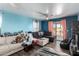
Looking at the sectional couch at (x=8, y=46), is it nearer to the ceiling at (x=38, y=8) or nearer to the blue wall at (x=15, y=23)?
the blue wall at (x=15, y=23)

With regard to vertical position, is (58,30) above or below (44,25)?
below

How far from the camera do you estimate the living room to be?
1751mm

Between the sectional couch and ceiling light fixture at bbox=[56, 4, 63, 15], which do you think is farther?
ceiling light fixture at bbox=[56, 4, 63, 15]

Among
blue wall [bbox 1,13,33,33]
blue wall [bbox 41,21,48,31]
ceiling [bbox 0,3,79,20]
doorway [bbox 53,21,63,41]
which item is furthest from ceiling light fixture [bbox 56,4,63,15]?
blue wall [bbox 1,13,33,33]

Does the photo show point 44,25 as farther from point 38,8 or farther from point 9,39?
point 9,39

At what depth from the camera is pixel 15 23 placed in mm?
1832

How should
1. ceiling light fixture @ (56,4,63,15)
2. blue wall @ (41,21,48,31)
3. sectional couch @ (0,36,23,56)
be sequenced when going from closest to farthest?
sectional couch @ (0,36,23,56) < ceiling light fixture @ (56,4,63,15) < blue wall @ (41,21,48,31)

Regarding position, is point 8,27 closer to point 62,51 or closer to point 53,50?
point 53,50

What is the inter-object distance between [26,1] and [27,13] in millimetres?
249

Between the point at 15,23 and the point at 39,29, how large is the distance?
1.79ft

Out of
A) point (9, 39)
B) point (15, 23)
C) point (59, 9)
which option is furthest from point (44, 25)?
point (9, 39)

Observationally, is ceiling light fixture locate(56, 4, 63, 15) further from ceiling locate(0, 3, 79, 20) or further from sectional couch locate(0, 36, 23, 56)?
sectional couch locate(0, 36, 23, 56)

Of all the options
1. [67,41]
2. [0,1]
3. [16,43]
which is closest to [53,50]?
[67,41]

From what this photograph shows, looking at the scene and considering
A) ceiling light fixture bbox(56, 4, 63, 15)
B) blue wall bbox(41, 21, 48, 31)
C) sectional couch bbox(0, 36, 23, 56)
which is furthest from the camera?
blue wall bbox(41, 21, 48, 31)
